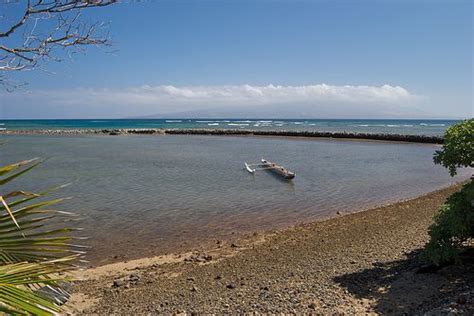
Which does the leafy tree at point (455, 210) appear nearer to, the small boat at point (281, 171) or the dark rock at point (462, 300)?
the dark rock at point (462, 300)

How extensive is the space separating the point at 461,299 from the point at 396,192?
38.1ft

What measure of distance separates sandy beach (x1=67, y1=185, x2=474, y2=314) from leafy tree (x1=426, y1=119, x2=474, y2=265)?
37 centimetres

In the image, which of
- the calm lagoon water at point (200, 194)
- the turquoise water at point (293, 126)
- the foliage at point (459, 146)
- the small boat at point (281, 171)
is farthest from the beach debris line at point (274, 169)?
the turquoise water at point (293, 126)

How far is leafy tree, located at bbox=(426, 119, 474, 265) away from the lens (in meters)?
5.88

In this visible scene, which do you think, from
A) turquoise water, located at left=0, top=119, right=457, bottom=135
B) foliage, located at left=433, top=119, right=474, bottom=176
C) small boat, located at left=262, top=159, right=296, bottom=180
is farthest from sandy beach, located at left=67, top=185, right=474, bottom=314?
turquoise water, located at left=0, top=119, right=457, bottom=135

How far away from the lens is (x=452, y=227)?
586 centimetres

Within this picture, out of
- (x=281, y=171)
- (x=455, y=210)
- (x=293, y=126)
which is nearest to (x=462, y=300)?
(x=455, y=210)

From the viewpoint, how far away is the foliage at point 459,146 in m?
6.16

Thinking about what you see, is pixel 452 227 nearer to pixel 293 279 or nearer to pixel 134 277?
pixel 293 279

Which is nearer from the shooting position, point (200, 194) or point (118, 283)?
point (118, 283)

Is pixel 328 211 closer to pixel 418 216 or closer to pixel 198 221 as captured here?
pixel 418 216

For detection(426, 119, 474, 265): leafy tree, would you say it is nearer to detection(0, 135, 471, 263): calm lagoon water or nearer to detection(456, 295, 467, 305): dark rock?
detection(456, 295, 467, 305): dark rock

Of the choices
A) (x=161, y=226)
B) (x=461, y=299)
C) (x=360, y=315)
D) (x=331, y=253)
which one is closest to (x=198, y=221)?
(x=161, y=226)

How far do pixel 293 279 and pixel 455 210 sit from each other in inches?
101
